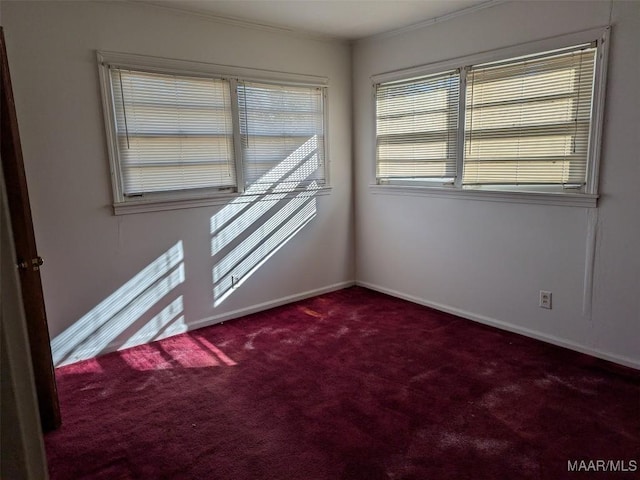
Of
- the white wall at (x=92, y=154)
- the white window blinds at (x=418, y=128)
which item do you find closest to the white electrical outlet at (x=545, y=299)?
the white window blinds at (x=418, y=128)

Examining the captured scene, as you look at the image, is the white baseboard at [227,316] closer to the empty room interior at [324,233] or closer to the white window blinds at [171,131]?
the empty room interior at [324,233]

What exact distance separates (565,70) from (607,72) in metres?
0.27

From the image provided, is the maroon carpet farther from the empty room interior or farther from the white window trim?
the white window trim

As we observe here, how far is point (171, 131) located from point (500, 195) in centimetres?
259

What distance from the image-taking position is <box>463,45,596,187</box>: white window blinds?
296 cm

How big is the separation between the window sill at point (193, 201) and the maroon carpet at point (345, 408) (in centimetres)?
105

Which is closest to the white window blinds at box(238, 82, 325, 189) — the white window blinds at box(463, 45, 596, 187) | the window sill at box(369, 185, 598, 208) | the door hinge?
the window sill at box(369, 185, 598, 208)

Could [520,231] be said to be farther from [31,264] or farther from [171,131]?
[31,264]

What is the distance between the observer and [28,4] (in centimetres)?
277

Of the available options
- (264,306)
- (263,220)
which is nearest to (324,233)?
(263,220)

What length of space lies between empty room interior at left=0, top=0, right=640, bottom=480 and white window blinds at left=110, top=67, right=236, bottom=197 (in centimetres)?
2

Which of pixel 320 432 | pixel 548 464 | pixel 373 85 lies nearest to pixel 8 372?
pixel 320 432

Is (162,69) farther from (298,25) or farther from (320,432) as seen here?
(320,432)

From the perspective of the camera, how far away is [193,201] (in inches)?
141
